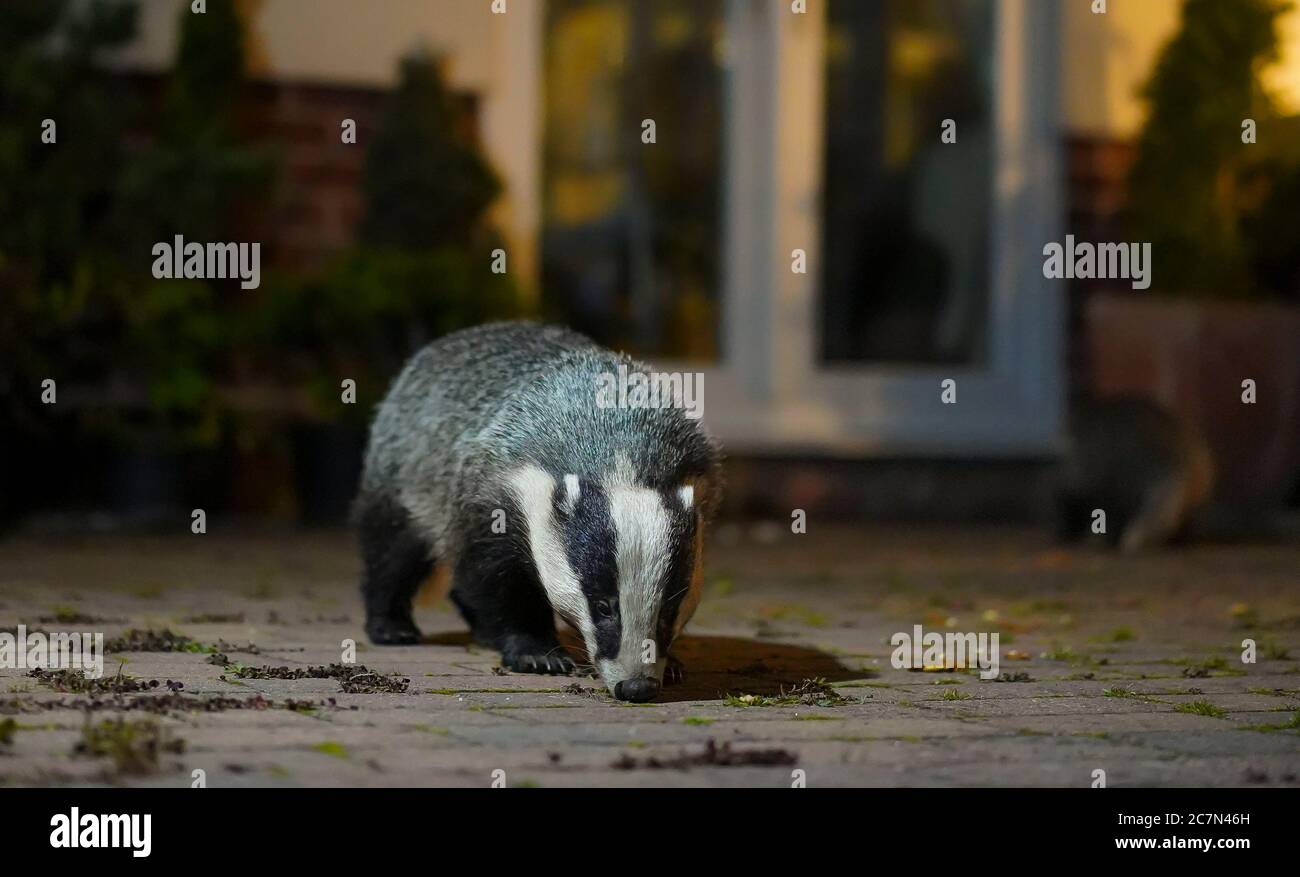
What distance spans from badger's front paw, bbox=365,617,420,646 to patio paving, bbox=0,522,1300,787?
0.19 ft

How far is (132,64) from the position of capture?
8773 mm

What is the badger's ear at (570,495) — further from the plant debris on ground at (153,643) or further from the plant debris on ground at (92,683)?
the plant debris on ground at (153,643)

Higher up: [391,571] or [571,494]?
[571,494]

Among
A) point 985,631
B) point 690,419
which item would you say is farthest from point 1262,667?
point 690,419

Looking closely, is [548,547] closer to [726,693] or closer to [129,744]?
[726,693]

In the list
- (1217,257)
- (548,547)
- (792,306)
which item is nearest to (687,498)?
(548,547)

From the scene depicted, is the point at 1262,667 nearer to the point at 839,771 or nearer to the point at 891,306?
the point at 839,771

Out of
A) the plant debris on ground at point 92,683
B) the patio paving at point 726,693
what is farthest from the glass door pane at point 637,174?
the plant debris on ground at point 92,683

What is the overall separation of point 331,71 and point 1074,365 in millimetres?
4471

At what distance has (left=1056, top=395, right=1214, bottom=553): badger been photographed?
8305 mm

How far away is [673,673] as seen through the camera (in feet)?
14.1

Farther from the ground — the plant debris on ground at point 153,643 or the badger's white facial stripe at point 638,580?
the badger's white facial stripe at point 638,580

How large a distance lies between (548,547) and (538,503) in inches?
5.4

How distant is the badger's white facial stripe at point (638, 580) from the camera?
12.8 feet
